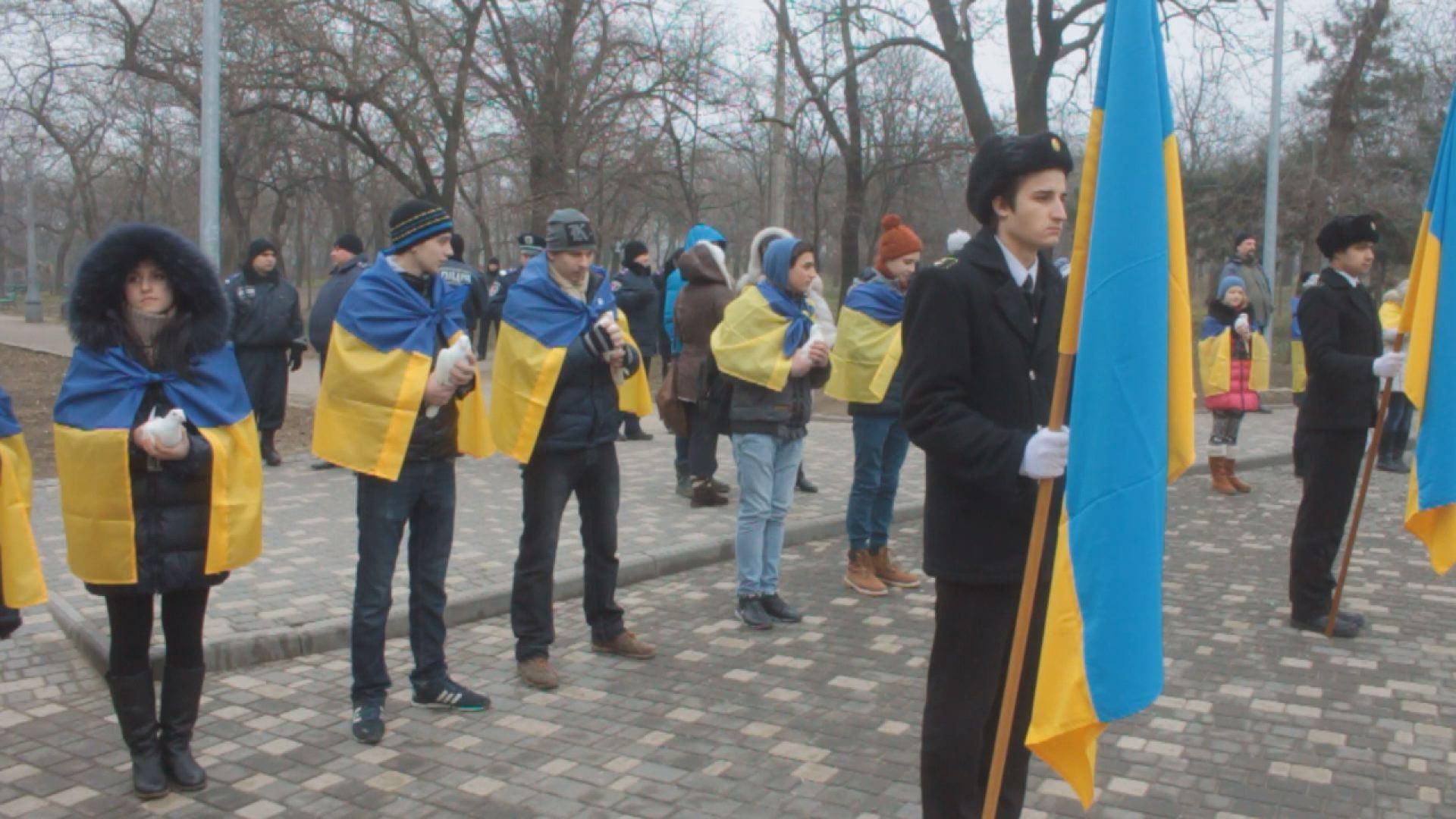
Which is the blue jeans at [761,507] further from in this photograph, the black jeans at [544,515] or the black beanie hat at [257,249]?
the black beanie hat at [257,249]

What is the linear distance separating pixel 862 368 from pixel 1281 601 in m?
2.74

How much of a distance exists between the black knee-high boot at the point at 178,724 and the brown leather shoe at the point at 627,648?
2057 mm

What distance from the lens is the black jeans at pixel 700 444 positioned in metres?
8.77

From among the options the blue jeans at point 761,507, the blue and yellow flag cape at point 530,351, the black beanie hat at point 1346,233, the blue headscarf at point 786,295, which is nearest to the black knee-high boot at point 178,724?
the blue and yellow flag cape at point 530,351

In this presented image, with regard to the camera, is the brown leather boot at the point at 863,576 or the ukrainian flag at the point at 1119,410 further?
the brown leather boot at the point at 863,576

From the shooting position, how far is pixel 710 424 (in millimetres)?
8320

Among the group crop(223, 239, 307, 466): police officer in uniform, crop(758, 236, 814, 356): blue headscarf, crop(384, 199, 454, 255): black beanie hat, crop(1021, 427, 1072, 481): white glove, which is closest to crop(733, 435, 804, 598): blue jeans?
crop(758, 236, 814, 356): blue headscarf

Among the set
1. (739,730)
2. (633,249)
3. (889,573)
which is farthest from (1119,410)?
(633,249)

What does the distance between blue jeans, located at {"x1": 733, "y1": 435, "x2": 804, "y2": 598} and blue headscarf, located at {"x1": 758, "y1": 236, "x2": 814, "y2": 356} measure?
0.54 meters

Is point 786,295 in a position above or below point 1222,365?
above

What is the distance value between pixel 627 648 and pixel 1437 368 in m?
3.85

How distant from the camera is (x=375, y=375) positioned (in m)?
4.90

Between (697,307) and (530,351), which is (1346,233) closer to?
(697,307)

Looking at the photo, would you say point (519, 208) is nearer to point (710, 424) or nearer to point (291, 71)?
point (291, 71)
